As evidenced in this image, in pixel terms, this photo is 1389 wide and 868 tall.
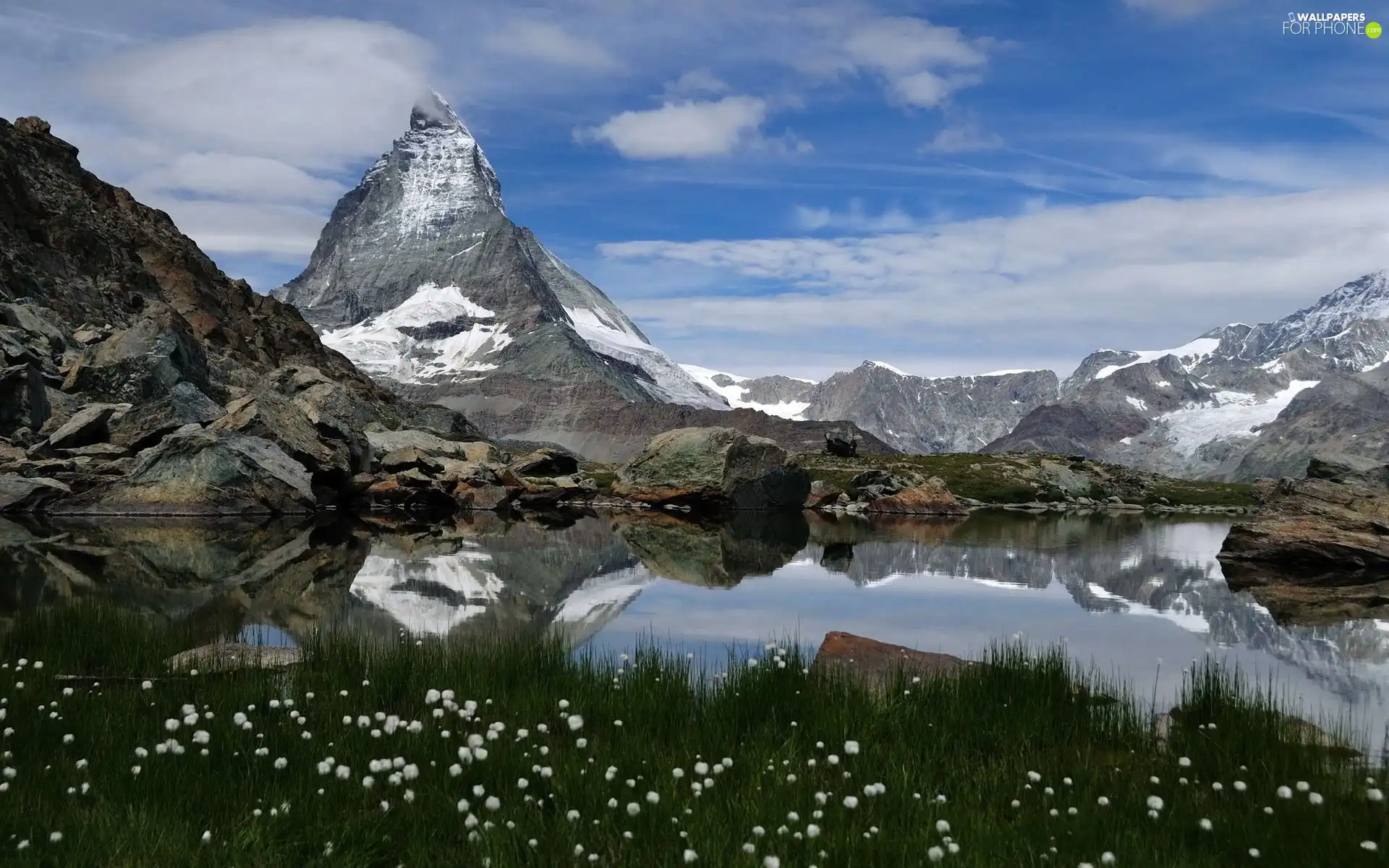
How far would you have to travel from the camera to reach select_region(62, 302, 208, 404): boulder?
61812 mm

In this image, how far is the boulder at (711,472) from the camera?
236ft

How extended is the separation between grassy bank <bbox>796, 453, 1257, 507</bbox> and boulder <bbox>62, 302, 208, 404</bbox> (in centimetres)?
5972

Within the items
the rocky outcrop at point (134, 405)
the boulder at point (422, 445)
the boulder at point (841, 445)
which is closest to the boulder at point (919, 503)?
the boulder at point (422, 445)

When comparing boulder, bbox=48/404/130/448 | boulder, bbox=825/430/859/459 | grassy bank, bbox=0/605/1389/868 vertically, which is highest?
boulder, bbox=825/430/859/459

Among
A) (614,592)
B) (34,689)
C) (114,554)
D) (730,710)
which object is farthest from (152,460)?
(730,710)

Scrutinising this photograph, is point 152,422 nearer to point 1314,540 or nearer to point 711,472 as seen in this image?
point 711,472

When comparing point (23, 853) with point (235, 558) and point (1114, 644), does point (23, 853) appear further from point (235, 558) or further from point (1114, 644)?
point (235, 558)

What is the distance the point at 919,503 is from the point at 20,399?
61381 mm

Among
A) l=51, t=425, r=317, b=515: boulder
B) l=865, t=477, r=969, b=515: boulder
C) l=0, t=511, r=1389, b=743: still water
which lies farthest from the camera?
l=865, t=477, r=969, b=515: boulder

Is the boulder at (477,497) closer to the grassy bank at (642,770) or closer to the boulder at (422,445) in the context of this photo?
the boulder at (422,445)

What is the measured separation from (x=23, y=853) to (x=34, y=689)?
506 cm

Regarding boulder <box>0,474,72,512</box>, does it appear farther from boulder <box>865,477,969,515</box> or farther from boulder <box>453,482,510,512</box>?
boulder <box>865,477,969,515</box>

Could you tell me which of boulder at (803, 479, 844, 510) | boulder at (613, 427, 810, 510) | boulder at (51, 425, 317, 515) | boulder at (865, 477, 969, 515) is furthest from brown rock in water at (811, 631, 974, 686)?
boulder at (803, 479, 844, 510)

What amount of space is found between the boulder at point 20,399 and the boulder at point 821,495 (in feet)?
172
